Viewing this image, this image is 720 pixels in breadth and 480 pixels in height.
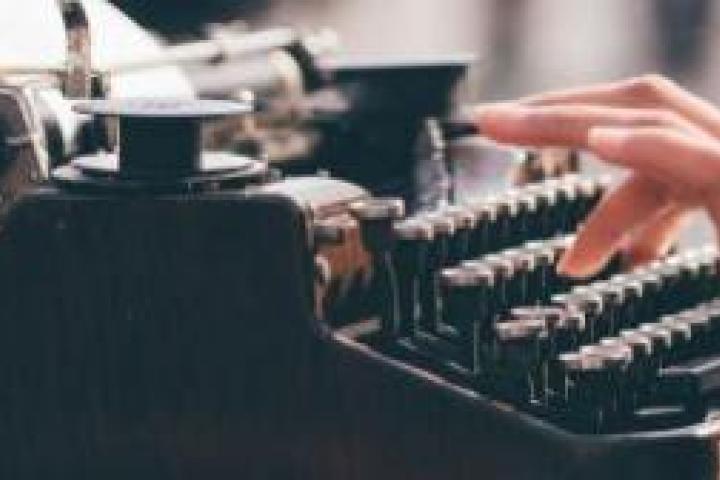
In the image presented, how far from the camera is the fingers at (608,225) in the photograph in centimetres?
219

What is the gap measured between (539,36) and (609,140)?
8053 mm

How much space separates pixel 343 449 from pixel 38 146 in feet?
1.33

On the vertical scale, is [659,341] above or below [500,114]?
below

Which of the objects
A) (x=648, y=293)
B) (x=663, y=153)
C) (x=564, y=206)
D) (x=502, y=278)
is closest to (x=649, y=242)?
(x=564, y=206)

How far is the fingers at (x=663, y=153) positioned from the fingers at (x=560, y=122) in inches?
3.1

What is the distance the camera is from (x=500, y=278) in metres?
2.04

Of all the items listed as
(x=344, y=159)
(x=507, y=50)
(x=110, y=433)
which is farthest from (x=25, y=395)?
(x=507, y=50)

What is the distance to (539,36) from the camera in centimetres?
1012

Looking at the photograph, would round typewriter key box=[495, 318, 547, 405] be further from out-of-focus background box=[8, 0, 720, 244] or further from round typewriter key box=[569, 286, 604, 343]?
out-of-focus background box=[8, 0, 720, 244]

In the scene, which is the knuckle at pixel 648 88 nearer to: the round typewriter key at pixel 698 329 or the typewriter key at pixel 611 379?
the round typewriter key at pixel 698 329

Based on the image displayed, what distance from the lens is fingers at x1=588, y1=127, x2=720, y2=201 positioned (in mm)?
2123

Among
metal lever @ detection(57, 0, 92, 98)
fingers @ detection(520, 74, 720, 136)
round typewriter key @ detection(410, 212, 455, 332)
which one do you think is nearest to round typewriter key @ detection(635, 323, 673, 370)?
round typewriter key @ detection(410, 212, 455, 332)

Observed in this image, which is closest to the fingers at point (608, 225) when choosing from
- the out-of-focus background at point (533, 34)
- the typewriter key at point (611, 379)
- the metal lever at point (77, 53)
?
the typewriter key at point (611, 379)

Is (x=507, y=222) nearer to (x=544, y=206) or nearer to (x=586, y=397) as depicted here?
(x=544, y=206)
